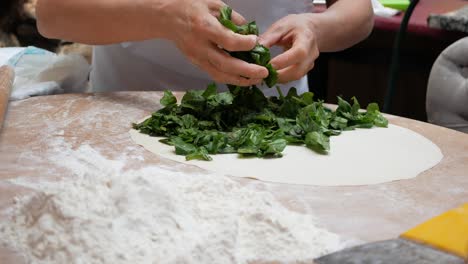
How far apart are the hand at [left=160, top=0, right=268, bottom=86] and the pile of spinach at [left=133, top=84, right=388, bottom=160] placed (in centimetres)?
9

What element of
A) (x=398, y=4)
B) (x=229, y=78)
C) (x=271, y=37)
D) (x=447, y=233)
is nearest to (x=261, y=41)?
(x=271, y=37)

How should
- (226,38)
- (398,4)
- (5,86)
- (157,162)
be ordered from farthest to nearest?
(398,4) < (5,86) < (226,38) < (157,162)

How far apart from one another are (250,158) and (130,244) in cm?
44

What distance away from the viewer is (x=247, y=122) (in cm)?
136

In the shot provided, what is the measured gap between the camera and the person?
4.31 feet

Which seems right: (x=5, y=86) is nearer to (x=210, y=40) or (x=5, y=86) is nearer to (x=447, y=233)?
(x=210, y=40)

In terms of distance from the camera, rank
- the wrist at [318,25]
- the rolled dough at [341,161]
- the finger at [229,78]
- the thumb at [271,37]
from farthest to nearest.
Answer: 1. the wrist at [318,25]
2. the thumb at [271,37]
3. the finger at [229,78]
4. the rolled dough at [341,161]

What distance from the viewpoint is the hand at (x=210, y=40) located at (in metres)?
1.28

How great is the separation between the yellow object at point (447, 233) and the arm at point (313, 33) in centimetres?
61

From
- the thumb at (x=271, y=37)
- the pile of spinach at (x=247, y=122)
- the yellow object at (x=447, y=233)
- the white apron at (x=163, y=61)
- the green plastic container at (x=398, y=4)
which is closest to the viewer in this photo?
the yellow object at (x=447, y=233)

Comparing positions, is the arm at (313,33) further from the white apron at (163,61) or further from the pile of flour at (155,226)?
the pile of flour at (155,226)

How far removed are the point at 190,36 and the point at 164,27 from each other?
8 cm

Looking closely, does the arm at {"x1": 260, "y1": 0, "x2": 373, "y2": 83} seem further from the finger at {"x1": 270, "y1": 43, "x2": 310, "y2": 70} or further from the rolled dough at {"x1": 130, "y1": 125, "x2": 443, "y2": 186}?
the rolled dough at {"x1": 130, "y1": 125, "x2": 443, "y2": 186}

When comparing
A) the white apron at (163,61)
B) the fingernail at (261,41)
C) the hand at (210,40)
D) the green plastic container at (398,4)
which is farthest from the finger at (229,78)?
the green plastic container at (398,4)
